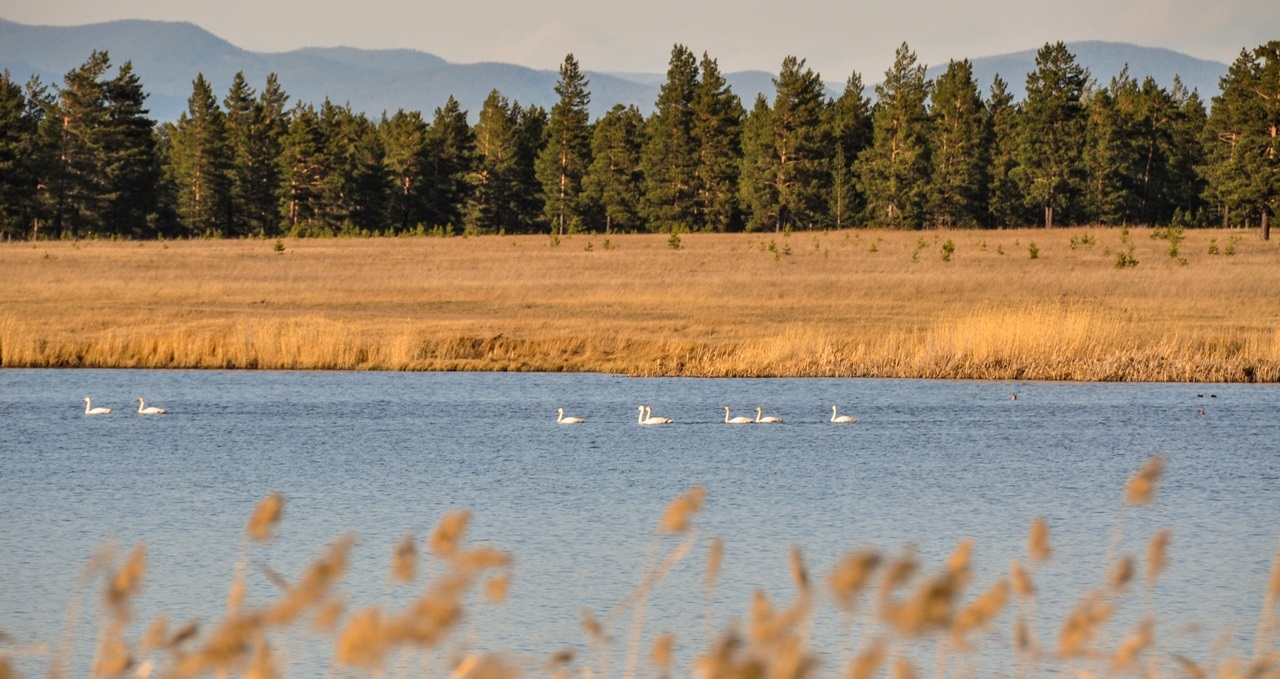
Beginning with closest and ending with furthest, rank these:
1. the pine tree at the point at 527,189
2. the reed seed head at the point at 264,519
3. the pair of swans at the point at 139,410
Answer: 1. the reed seed head at the point at 264,519
2. the pair of swans at the point at 139,410
3. the pine tree at the point at 527,189

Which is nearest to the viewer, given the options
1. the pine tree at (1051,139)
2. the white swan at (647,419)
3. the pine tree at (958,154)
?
the white swan at (647,419)

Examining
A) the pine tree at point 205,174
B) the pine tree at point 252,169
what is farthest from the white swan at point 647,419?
the pine tree at point 252,169

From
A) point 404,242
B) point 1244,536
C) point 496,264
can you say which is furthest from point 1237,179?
point 1244,536

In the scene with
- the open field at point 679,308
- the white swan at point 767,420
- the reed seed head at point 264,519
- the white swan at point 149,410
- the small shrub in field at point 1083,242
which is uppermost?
the reed seed head at point 264,519

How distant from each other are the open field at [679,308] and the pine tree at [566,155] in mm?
24789

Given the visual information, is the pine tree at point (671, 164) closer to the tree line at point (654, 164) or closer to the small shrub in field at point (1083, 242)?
the tree line at point (654, 164)

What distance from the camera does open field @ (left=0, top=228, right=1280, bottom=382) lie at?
1340 inches

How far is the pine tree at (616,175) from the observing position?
99625 mm

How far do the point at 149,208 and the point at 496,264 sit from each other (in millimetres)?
43593

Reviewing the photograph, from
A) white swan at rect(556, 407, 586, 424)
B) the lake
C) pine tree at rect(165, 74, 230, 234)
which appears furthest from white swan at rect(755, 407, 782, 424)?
pine tree at rect(165, 74, 230, 234)

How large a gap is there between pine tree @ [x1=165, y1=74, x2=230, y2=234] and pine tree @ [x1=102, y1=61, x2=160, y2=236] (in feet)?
7.58

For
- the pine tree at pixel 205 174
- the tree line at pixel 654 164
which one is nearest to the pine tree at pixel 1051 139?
the tree line at pixel 654 164

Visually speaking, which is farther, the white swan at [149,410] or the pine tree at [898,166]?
the pine tree at [898,166]

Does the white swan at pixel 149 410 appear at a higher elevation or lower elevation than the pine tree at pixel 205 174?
lower
